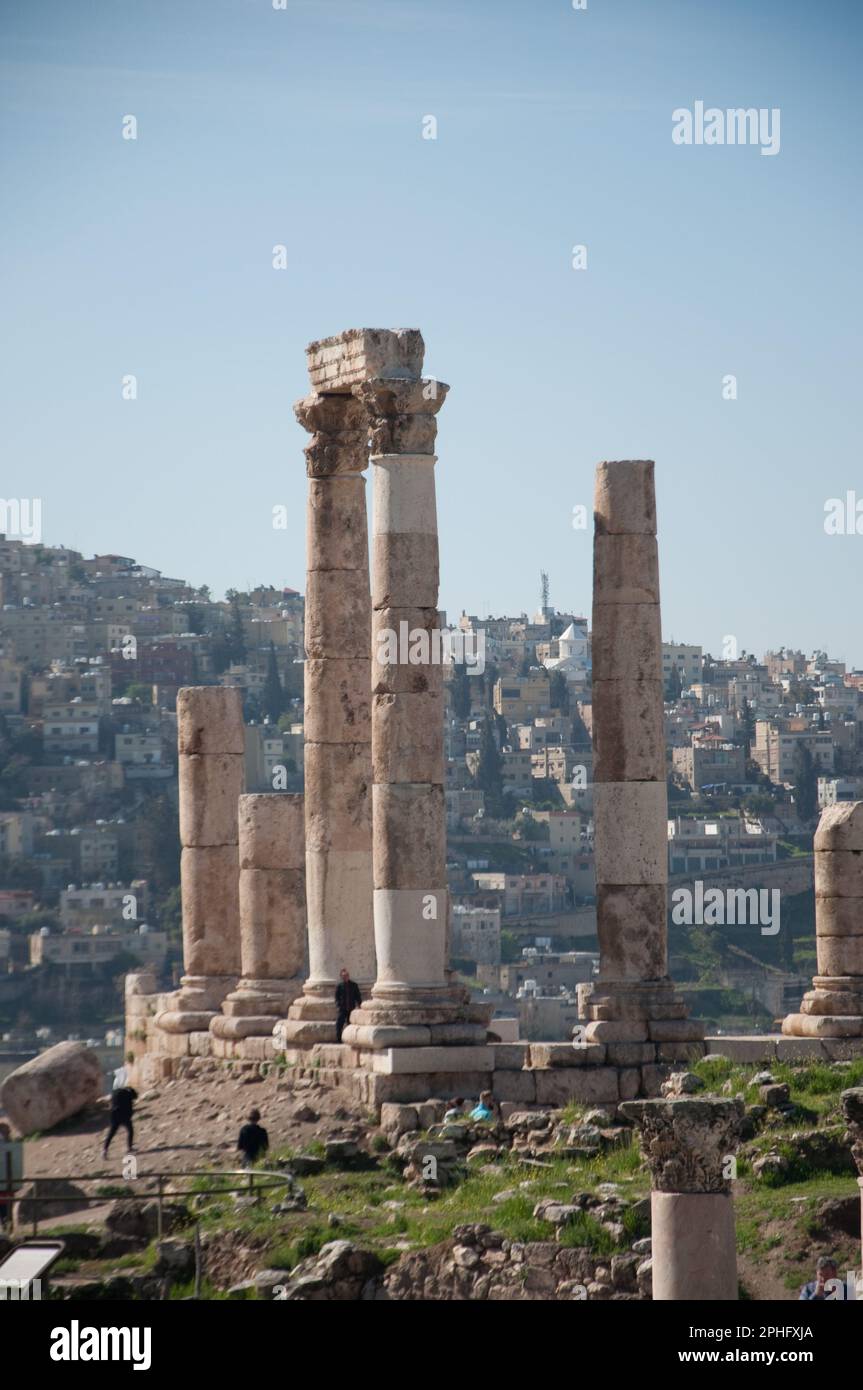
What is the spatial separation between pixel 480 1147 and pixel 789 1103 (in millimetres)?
3461

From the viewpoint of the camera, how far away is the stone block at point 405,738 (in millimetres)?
36562

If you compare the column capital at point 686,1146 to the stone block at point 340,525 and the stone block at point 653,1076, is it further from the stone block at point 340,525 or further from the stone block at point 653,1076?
the stone block at point 340,525

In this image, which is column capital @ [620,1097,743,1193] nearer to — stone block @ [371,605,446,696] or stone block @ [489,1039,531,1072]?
stone block @ [489,1039,531,1072]

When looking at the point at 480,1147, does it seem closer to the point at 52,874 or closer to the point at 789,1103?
the point at 789,1103

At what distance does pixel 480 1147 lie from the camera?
34031 mm

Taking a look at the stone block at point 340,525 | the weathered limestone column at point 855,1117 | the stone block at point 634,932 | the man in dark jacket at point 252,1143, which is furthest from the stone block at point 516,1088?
the weathered limestone column at point 855,1117

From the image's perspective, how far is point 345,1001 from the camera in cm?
3809

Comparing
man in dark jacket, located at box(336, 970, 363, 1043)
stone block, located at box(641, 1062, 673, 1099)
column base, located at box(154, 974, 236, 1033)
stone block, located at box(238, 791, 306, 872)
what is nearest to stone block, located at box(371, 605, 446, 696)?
man in dark jacket, located at box(336, 970, 363, 1043)

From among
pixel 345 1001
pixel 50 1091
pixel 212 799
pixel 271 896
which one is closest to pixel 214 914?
pixel 212 799

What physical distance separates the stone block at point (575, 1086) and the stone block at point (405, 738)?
12.4ft

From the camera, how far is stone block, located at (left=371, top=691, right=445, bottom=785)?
36.6 metres

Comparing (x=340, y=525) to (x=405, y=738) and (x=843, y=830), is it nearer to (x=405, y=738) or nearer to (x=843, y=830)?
(x=405, y=738)

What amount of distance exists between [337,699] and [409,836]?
3.23 m
